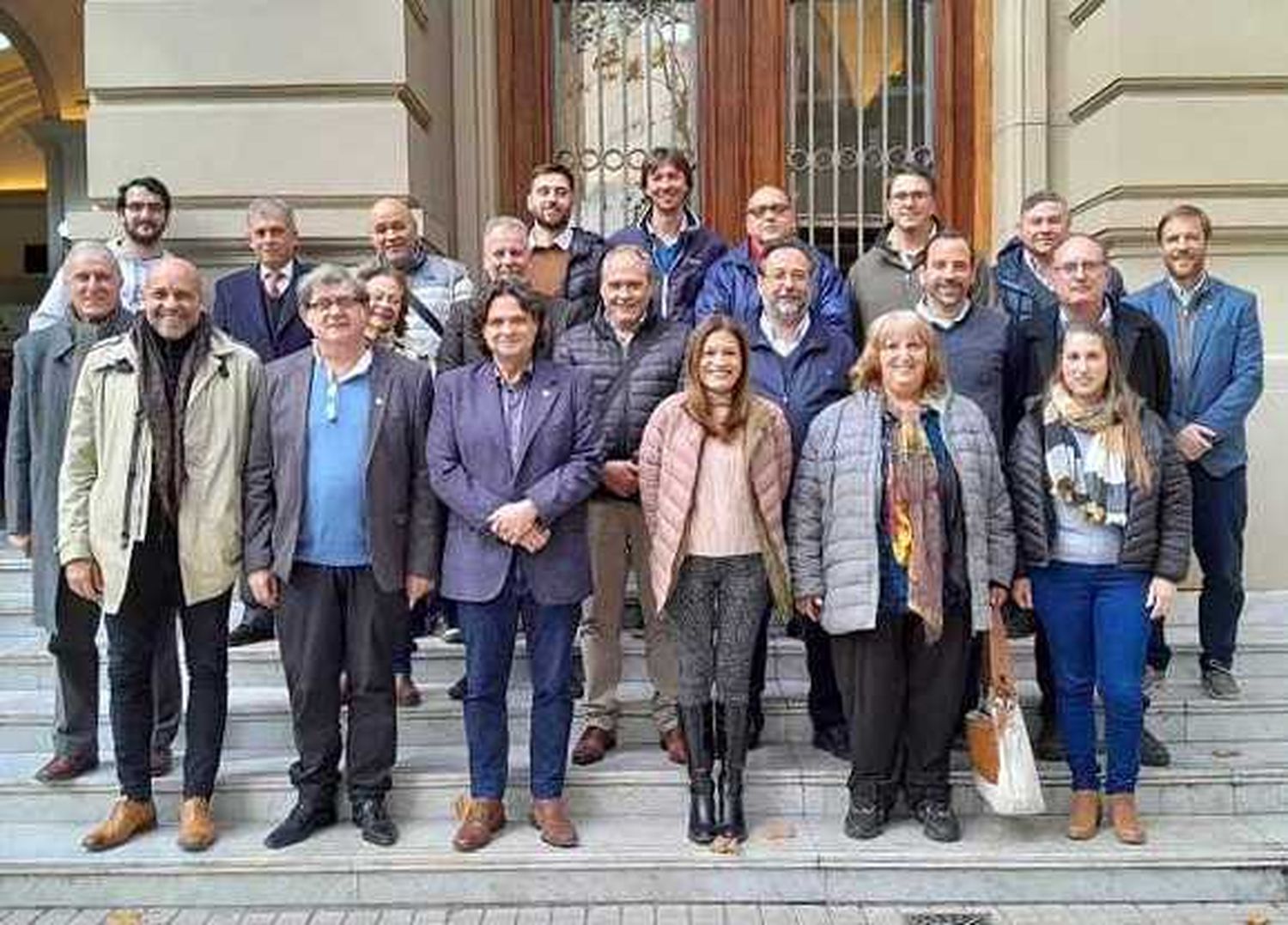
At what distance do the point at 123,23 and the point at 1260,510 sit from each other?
6088mm

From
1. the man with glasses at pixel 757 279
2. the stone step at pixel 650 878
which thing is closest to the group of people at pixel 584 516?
the stone step at pixel 650 878

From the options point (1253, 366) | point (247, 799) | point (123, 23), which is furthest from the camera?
point (123, 23)

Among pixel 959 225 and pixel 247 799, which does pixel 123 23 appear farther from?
pixel 959 225

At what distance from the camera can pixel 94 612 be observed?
5.16 meters

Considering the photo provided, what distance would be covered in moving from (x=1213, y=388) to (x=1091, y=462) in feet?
3.87

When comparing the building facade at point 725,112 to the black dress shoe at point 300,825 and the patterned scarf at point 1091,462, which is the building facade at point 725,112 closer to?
the patterned scarf at point 1091,462

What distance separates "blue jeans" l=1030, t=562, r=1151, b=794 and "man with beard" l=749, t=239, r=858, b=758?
834mm

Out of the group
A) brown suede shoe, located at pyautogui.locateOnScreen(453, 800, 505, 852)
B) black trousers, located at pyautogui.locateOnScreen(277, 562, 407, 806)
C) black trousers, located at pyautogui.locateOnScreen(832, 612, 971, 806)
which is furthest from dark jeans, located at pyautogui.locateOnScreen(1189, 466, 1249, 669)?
black trousers, located at pyautogui.locateOnScreen(277, 562, 407, 806)

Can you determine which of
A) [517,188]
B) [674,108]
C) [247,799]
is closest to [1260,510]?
[674,108]

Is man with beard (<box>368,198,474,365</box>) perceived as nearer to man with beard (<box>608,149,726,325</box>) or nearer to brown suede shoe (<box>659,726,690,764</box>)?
man with beard (<box>608,149,726,325</box>)

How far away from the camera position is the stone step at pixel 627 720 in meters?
5.52

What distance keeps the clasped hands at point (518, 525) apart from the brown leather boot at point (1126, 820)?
89.0 inches

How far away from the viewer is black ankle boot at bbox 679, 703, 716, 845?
4.82 metres

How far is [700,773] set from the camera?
4.86m
